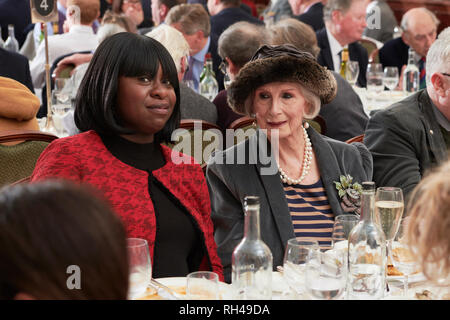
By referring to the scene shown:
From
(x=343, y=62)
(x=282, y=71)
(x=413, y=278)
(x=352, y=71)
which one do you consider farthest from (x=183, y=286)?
(x=343, y=62)

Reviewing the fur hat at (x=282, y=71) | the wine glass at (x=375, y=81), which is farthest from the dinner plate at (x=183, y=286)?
the wine glass at (x=375, y=81)

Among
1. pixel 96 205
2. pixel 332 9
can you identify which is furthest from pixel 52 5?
pixel 96 205

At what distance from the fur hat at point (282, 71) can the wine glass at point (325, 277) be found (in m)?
1.10

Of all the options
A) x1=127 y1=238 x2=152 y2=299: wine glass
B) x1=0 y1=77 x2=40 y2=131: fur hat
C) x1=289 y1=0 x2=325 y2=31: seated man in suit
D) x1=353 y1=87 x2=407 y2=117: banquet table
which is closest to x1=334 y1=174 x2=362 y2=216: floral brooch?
x1=127 y1=238 x2=152 y2=299: wine glass

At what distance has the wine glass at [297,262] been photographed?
165 cm

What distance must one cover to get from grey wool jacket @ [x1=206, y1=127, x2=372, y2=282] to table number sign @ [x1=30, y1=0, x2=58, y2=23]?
214cm

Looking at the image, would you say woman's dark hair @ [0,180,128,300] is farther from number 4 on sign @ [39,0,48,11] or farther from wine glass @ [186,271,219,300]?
number 4 on sign @ [39,0,48,11]

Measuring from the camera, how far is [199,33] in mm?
5820

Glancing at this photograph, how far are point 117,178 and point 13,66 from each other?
116 inches

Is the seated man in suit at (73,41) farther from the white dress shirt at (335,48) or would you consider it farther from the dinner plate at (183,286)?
the dinner plate at (183,286)

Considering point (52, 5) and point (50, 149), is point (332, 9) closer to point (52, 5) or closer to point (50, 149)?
point (52, 5)

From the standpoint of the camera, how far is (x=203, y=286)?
5.20 feet

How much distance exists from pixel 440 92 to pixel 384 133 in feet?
0.98

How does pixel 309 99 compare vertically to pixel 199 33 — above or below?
below
